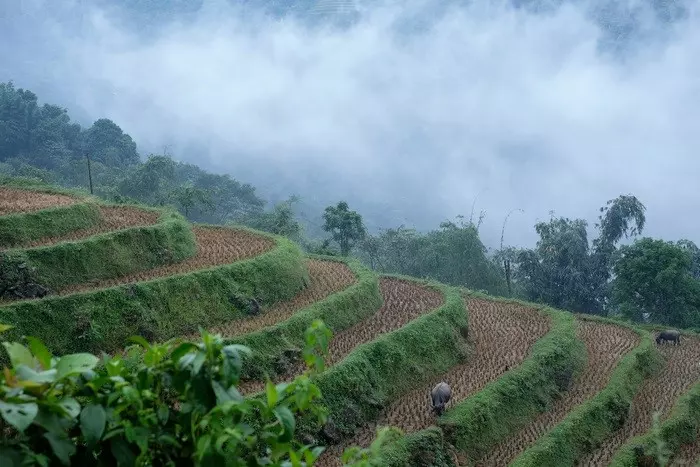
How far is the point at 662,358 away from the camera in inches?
1072

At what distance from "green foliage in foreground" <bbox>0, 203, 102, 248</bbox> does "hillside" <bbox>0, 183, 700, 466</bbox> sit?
43mm

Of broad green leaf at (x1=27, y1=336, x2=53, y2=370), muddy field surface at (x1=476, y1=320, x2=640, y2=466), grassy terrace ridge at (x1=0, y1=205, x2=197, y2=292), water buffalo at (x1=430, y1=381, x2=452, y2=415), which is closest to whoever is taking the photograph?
broad green leaf at (x1=27, y1=336, x2=53, y2=370)

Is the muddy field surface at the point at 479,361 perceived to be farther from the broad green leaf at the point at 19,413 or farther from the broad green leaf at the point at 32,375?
the broad green leaf at the point at 19,413

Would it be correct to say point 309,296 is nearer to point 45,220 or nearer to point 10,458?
point 45,220

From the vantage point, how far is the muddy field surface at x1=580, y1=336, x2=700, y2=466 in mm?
19672

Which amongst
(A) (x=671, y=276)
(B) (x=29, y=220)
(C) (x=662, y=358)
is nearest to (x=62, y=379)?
(B) (x=29, y=220)

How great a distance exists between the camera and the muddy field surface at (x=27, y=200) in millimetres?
21859

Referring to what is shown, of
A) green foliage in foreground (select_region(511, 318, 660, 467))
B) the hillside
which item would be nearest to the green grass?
the hillside

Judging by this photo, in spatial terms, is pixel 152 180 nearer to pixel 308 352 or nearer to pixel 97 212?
pixel 97 212

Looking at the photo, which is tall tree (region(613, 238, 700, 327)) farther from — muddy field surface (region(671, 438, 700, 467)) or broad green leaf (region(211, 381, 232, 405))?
broad green leaf (region(211, 381, 232, 405))

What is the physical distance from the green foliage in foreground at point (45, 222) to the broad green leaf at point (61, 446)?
18963 mm

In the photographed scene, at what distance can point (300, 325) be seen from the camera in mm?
19938

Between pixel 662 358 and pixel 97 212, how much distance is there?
2075cm

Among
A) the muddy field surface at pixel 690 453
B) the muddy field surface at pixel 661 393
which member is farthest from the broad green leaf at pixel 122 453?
the muddy field surface at pixel 690 453
